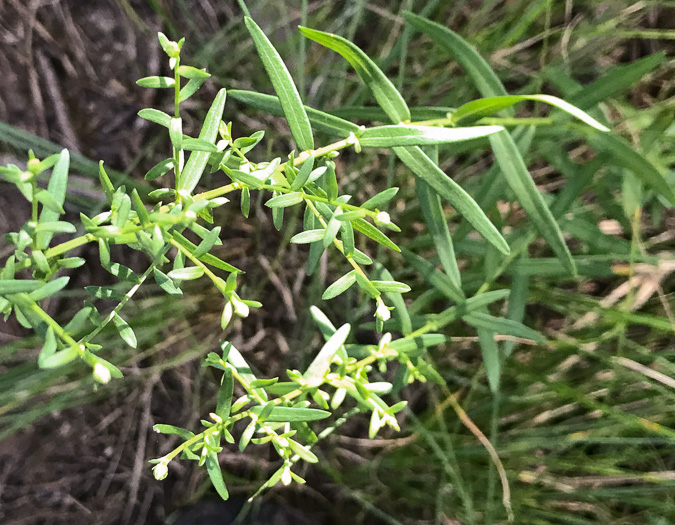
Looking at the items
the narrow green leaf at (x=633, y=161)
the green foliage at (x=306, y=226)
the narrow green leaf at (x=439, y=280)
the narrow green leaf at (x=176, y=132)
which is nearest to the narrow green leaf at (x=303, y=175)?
the green foliage at (x=306, y=226)

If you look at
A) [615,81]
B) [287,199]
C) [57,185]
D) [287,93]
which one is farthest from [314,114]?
[615,81]

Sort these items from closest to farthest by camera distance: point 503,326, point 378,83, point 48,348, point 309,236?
point 48,348 < point 309,236 < point 378,83 < point 503,326

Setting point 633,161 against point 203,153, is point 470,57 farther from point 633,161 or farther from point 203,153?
point 203,153

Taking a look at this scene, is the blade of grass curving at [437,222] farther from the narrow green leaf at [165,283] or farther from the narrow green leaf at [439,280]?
the narrow green leaf at [165,283]

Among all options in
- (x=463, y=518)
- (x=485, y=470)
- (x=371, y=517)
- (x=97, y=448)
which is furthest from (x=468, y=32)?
(x=97, y=448)

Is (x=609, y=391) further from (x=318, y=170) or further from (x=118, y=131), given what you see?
(x=118, y=131)

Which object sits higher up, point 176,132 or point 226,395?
point 176,132
